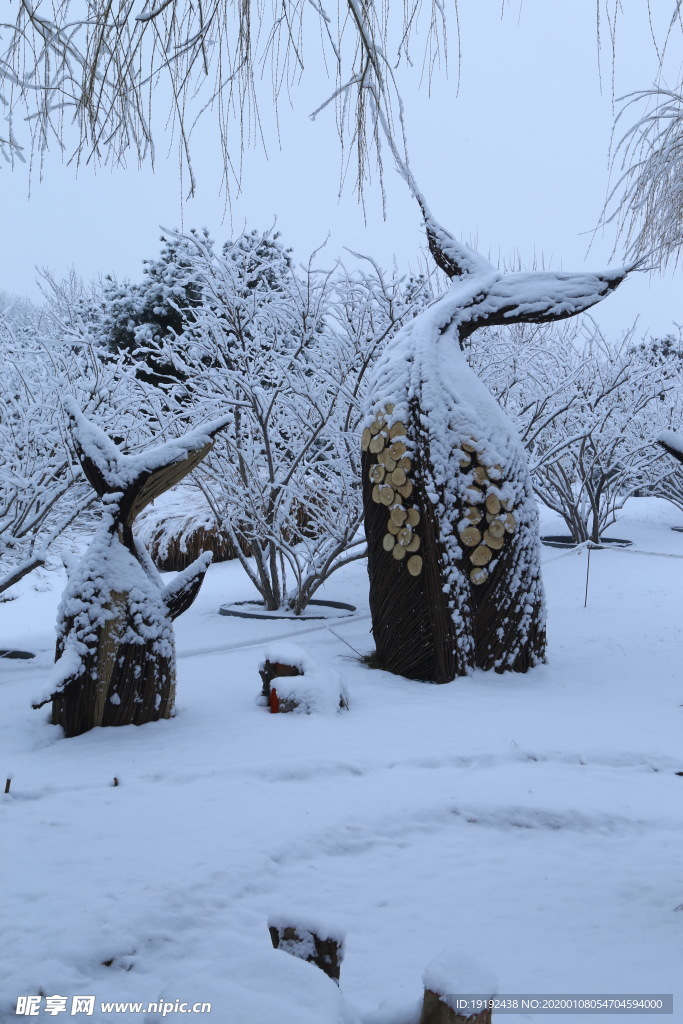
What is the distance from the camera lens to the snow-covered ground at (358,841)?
5.24 ft

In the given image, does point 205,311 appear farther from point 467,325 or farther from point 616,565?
point 616,565

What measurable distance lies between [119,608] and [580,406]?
8239 millimetres

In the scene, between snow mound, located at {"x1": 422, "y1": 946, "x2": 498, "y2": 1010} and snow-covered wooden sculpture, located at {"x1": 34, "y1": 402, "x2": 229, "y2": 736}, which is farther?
snow-covered wooden sculpture, located at {"x1": 34, "y1": 402, "x2": 229, "y2": 736}

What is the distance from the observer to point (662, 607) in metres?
5.76

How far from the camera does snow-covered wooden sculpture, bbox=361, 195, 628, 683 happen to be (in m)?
3.86

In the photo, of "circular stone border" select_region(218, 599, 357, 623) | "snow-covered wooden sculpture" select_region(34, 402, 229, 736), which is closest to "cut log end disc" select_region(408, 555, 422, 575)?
"snow-covered wooden sculpture" select_region(34, 402, 229, 736)

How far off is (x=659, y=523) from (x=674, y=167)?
328 inches

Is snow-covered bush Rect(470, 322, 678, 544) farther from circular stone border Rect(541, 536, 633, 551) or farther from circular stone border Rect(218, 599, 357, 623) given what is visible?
circular stone border Rect(218, 599, 357, 623)

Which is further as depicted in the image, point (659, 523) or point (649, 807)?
point (659, 523)

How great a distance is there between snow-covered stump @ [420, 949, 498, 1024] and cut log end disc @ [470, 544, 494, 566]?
2763 mm

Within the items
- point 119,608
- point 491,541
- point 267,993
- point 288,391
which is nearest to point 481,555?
point 491,541

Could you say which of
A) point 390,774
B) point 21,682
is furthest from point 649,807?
point 21,682

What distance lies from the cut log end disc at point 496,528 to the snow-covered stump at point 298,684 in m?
1.04

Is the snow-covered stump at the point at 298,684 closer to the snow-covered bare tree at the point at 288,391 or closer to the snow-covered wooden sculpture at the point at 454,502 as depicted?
the snow-covered wooden sculpture at the point at 454,502
